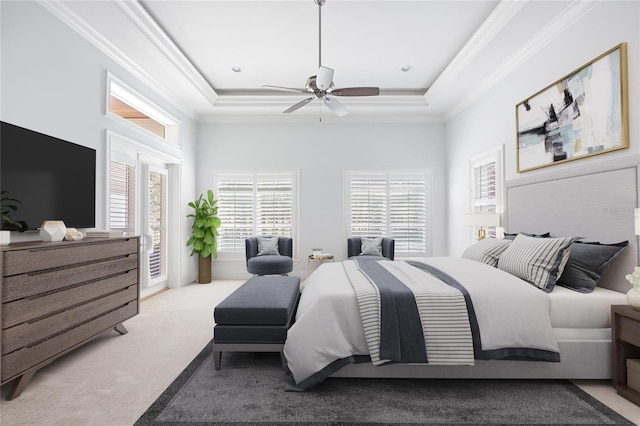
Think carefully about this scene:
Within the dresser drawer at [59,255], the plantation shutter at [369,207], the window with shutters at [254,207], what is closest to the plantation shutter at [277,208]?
the window with shutters at [254,207]

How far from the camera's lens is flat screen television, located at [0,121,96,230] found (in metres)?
2.43

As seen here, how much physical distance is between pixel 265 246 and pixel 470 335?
13.3 ft

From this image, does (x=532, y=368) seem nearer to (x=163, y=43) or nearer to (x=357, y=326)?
(x=357, y=326)

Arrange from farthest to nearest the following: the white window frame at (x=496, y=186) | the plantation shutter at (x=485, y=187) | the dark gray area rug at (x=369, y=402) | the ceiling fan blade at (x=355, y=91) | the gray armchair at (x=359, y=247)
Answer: the gray armchair at (x=359, y=247) < the plantation shutter at (x=485, y=187) < the white window frame at (x=496, y=186) < the ceiling fan blade at (x=355, y=91) < the dark gray area rug at (x=369, y=402)

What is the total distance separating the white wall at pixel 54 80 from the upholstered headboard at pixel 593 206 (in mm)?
4710

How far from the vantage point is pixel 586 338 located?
2166 millimetres

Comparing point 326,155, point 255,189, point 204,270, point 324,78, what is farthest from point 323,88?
point 204,270

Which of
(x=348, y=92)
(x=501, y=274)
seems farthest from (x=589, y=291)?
(x=348, y=92)

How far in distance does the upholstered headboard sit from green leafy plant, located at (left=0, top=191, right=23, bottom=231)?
464 centimetres

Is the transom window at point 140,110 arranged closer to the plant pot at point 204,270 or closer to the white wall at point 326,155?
the white wall at point 326,155

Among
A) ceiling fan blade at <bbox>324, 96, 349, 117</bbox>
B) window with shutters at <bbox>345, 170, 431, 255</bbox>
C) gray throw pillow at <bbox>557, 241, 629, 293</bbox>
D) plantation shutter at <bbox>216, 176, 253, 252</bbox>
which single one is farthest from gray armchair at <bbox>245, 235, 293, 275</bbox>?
gray throw pillow at <bbox>557, 241, 629, 293</bbox>

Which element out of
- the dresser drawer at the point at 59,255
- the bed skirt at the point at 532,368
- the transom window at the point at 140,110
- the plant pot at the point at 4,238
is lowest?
the bed skirt at the point at 532,368

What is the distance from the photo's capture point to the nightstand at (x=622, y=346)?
199 centimetres

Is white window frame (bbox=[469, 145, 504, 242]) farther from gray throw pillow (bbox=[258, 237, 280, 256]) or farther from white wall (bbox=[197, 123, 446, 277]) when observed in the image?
gray throw pillow (bbox=[258, 237, 280, 256])
